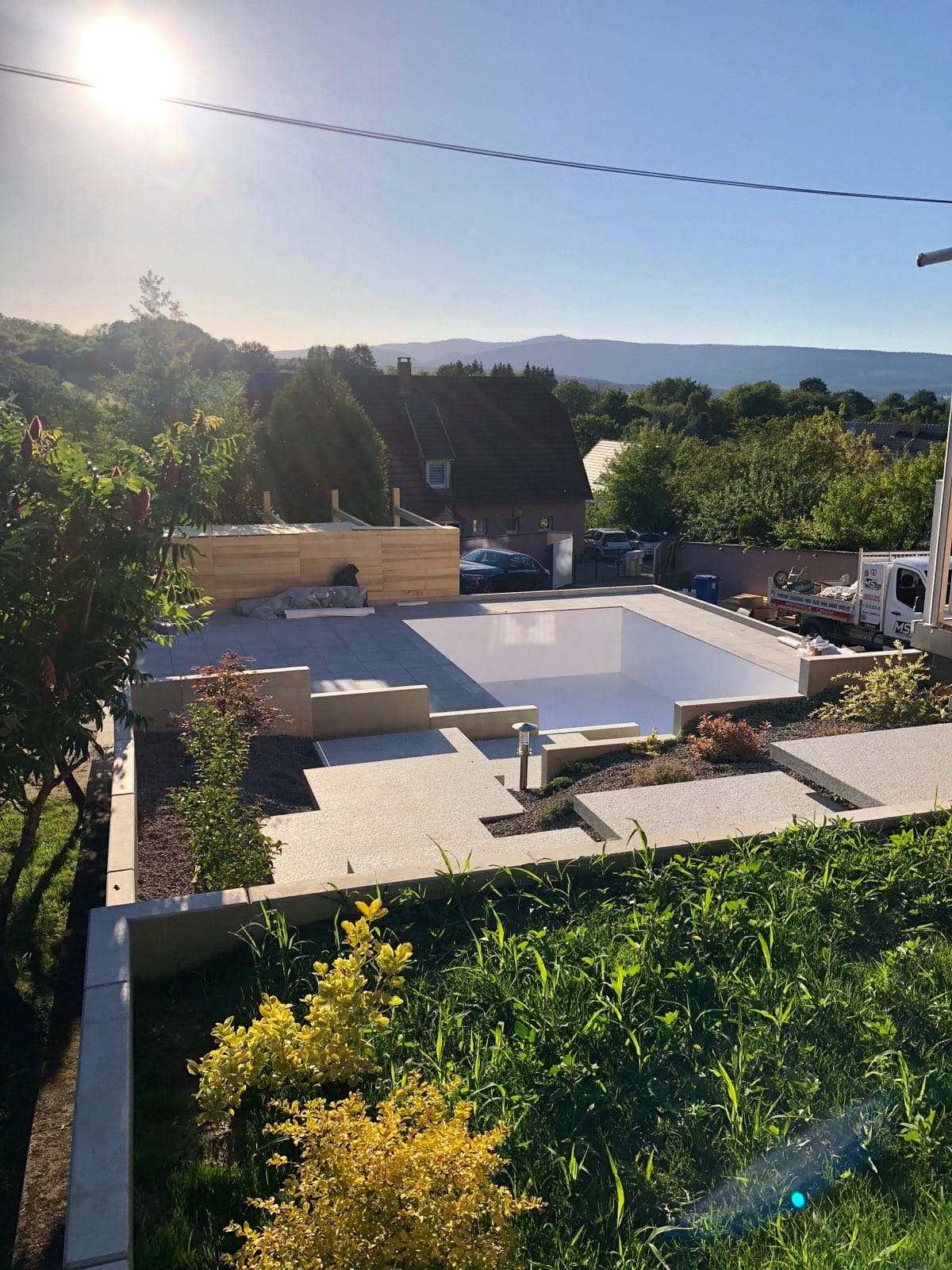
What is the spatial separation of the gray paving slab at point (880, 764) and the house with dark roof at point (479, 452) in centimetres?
2615

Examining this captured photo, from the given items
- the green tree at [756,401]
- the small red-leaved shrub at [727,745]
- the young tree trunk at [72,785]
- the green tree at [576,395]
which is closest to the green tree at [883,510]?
the small red-leaved shrub at [727,745]

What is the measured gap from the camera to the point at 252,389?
3703cm

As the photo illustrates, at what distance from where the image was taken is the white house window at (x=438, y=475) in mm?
34000

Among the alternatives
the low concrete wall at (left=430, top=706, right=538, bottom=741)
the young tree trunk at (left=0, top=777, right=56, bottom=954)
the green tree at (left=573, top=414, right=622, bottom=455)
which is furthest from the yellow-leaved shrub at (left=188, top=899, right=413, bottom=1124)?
the green tree at (left=573, top=414, right=622, bottom=455)

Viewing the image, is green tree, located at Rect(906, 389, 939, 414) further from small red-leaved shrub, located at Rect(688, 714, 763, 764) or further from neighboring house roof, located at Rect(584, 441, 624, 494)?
small red-leaved shrub, located at Rect(688, 714, 763, 764)

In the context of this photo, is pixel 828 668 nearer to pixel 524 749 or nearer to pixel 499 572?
pixel 524 749

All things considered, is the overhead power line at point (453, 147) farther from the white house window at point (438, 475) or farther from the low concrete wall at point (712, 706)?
the white house window at point (438, 475)

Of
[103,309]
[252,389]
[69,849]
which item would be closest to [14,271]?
[103,309]

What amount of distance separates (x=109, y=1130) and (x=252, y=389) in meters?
36.9

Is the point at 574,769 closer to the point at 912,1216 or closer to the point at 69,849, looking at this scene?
the point at 69,849

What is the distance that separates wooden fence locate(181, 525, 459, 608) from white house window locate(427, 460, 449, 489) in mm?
16923

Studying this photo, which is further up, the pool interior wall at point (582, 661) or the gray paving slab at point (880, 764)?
the gray paving slab at point (880, 764)

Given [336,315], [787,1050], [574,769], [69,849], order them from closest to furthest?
[787,1050] < [69,849] < [574,769] < [336,315]

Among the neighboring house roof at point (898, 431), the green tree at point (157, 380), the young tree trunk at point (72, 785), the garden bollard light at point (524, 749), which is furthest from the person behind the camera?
the neighboring house roof at point (898, 431)
